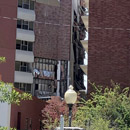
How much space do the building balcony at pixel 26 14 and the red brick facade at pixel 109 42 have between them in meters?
20.6

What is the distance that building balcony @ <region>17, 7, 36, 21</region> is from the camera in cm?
4916

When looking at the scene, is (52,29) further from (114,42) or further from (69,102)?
(69,102)

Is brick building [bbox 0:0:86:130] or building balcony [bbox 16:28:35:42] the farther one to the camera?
brick building [bbox 0:0:86:130]

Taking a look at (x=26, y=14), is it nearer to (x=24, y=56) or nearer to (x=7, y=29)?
(x=24, y=56)

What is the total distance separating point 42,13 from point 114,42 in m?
25.2

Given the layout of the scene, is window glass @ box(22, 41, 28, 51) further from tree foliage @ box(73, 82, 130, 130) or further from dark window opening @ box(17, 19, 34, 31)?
tree foliage @ box(73, 82, 130, 130)

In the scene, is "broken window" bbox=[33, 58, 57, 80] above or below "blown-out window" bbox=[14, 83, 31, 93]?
above

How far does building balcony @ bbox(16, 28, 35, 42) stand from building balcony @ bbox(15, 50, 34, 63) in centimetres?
154

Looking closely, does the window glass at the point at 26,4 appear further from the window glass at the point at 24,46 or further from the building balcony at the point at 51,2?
the window glass at the point at 24,46

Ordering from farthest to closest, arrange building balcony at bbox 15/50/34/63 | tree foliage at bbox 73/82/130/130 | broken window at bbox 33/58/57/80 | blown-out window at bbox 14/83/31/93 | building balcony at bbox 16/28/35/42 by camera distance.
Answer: broken window at bbox 33/58/57/80, blown-out window at bbox 14/83/31/93, building balcony at bbox 16/28/35/42, building balcony at bbox 15/50/34/63, tree foliage at bbox 73/82/130/130

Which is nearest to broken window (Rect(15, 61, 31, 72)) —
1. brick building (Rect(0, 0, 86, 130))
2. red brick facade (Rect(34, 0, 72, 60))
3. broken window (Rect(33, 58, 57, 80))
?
brick building (Rect(0, 0, 86, 130))

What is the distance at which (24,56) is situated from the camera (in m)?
49.1

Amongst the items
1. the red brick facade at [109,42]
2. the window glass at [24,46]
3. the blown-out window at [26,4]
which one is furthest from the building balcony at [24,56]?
the red brick facade at [109,42]

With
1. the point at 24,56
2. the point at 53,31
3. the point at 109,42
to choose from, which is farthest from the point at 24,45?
the point at 109,42
